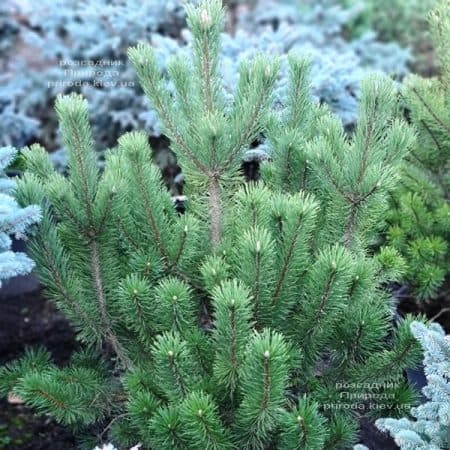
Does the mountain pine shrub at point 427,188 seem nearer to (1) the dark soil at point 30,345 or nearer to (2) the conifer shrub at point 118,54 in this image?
(2) the conifer shrub at point 118,54

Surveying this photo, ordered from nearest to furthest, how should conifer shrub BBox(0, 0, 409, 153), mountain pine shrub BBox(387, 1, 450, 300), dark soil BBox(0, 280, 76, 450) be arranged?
mountain pine shrub BBox(387, 1, 450, 300), dark soil BBox(0, 280, 76, 450), conifer shrub BBox(0, 0, 409, 153)

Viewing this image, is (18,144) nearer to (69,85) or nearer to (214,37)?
(69,85)

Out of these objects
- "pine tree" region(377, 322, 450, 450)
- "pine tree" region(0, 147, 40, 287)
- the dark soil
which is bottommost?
the dark soil

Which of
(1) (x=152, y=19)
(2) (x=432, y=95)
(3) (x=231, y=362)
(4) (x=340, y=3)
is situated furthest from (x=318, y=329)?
(4) (x=340, y=3)

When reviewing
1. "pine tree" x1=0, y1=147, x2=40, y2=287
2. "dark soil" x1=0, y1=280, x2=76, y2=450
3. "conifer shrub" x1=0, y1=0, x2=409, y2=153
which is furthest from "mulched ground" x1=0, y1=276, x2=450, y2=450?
A: "pine tree" x1=0, y1=147, x2=40, y2=287

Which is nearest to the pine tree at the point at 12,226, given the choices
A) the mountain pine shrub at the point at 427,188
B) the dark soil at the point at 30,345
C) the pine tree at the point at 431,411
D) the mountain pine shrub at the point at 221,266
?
the mountain pine shrub at the point at 221,266

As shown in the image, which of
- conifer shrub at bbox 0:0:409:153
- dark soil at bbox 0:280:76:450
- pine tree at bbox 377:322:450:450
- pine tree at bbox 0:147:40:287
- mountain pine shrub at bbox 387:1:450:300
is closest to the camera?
pine tree at bbox 377:322:450:450

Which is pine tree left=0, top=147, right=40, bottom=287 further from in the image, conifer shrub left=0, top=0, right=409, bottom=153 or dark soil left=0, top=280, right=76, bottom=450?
conifer shrub left=0, top=0, right=409, bottom=153
